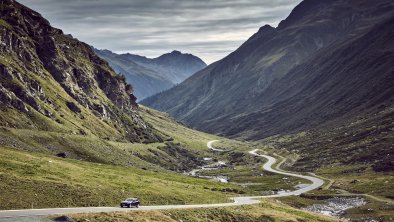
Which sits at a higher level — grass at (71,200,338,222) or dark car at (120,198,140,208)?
dark car at (120,198,140,208)

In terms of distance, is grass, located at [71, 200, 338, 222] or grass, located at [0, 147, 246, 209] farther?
grass, located at [0, 147, 246, 209]

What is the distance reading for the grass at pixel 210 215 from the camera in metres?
67.4

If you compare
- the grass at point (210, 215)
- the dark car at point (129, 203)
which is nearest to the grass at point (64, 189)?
the dark car at point (129, 203)

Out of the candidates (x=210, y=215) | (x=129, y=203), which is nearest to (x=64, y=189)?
(x=129, y=203)

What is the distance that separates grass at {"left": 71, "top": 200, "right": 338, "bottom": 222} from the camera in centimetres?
6738

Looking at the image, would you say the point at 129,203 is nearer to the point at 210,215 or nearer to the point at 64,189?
the point at 64,189

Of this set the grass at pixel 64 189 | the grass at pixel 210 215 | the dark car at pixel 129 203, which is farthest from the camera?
the dark car at pixel 129 203

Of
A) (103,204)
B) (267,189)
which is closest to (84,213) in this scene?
(103,204)

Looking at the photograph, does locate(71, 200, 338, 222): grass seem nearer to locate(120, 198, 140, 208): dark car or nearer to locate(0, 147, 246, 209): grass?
locate(120, 198, 140, 208): dark car

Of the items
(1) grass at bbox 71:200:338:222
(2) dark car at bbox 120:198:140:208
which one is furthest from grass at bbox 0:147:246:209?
(1) grass at bbox 71:200:338:222

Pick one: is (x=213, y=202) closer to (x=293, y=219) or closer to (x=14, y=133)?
(x=293, y=219)

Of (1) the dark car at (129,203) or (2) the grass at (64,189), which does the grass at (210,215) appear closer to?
(1) the dark car at (129,203)

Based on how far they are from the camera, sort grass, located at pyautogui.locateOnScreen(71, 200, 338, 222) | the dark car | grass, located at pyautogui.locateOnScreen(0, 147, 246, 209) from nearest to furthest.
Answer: grass, located at pyautogui.locateOnScreen(71, 200, 338, 222), grass, located at pyautogui.locateOnScreen(0, 147, 246, 209), the dark car

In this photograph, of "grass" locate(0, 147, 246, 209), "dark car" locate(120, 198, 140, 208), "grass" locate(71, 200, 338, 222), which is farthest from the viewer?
"dark car" locate(120, 198, 140, 208)
